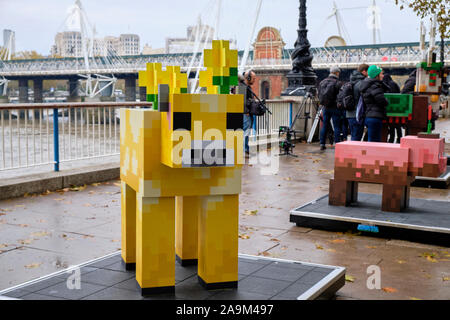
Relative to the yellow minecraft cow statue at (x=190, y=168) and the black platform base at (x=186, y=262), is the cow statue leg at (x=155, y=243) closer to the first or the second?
the yellow minecraft cow statue at (x=190, y=168)

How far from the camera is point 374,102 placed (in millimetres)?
11117

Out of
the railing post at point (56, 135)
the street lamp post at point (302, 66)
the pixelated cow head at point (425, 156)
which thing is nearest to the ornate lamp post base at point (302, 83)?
the street lamp post at point (302, 66)

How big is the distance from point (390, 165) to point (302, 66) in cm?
1154

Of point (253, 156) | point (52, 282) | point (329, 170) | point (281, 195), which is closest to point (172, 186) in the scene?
point (52, 282)

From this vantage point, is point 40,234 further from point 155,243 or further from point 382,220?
point 382,220

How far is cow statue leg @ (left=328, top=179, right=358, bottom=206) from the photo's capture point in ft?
23.9

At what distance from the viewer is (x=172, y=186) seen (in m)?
3.89

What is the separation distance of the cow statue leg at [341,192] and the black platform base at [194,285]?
2774mm

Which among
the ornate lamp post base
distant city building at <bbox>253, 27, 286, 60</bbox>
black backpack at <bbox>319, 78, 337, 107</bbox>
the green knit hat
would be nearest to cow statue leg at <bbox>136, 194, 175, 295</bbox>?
the green knit hat

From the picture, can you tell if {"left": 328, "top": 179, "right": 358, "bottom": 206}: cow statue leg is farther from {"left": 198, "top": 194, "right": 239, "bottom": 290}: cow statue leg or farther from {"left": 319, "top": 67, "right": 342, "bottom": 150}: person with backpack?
{"left": 319, "top": 67, "right": 342, "bottom": 150}: person with backpack

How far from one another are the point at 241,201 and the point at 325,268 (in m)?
4.20

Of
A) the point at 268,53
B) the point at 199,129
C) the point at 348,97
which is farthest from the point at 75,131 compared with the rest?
the point at 268,53

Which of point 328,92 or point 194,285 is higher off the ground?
point 328,92
